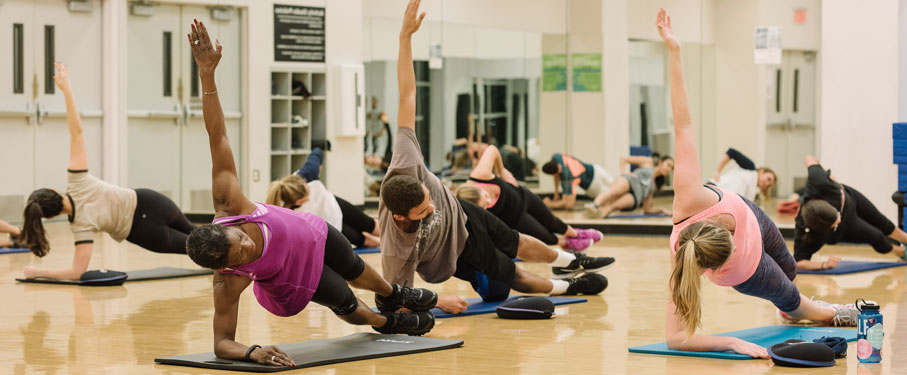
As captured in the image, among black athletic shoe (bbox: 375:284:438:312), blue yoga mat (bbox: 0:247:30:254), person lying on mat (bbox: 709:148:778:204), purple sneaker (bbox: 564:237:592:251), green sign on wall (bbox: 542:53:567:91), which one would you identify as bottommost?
blue yoga mat (bbox: 0:247:30:254)

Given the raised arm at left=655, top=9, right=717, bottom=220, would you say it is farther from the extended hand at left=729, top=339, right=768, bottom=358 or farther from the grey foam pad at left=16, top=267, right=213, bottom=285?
the grey foam pad at left=16, top=267, right=213, bottom=285

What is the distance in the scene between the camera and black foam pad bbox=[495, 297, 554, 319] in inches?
236

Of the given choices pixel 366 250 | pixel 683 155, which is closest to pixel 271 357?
pixel 683 155

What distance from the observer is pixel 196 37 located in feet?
14.6

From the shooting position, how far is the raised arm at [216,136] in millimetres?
4434

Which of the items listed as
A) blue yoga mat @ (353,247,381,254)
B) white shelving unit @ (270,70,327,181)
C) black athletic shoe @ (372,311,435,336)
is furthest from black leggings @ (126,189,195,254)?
white shelving unit @ (270,70,327,181)

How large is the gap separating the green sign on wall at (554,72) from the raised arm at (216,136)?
9.44m

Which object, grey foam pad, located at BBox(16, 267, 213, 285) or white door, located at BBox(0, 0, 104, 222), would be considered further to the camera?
white door, located at BBox(0, 0, 104, 222)

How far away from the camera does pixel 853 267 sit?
8398mm

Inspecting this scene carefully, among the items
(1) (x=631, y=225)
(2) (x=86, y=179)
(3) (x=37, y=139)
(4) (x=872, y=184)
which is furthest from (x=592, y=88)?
(2) (x=86, y=179)

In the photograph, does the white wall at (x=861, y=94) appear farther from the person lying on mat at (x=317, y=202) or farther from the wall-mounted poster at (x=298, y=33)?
the wall-mounted poster at (x=298, y=33)

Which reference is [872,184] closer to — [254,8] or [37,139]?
[254,8]

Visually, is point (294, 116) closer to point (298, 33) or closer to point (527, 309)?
point (298, 33)

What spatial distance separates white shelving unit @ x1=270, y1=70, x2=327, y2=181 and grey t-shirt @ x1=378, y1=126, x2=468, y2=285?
8.45 m
